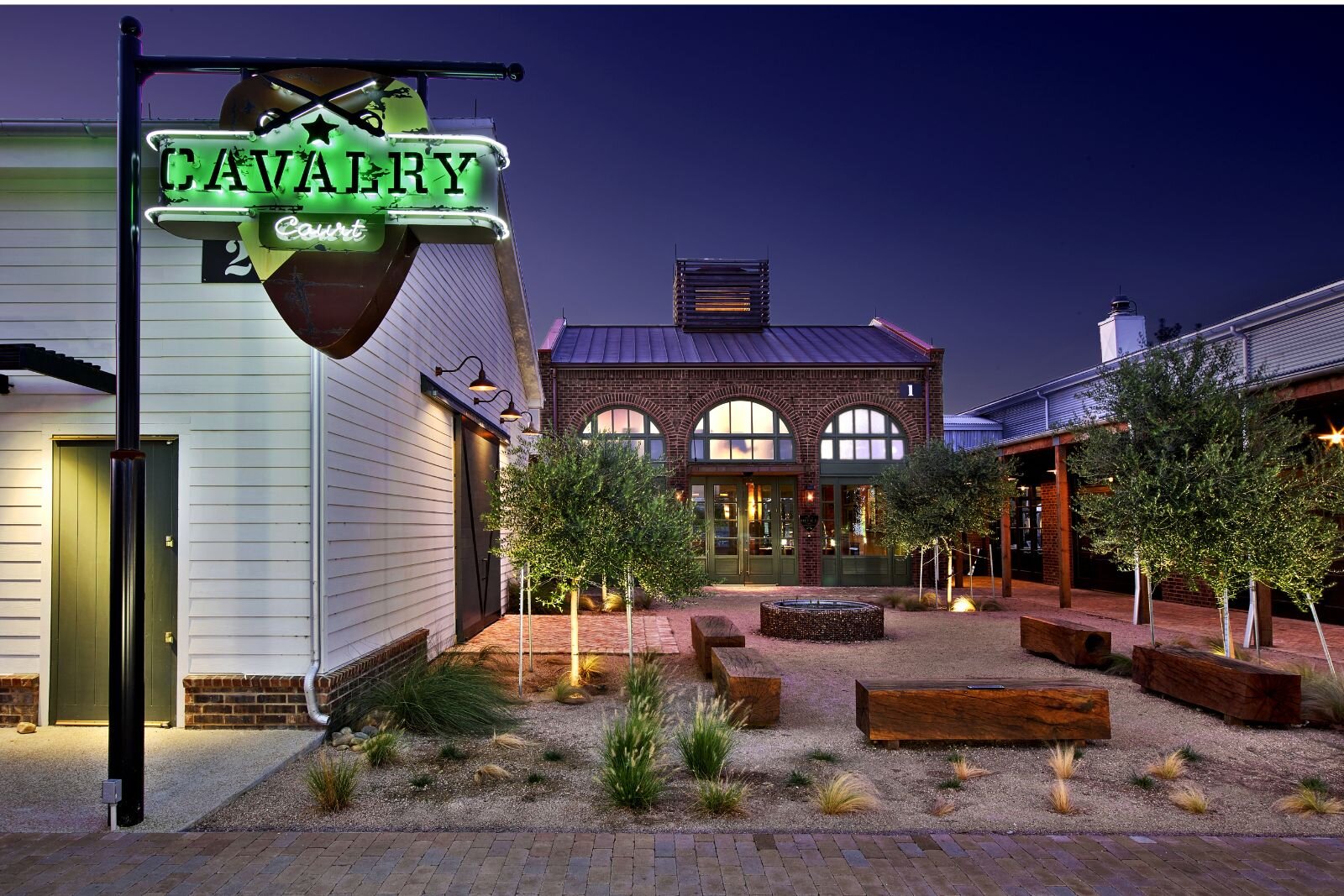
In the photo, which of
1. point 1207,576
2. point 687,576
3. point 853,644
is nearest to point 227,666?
point 687,576

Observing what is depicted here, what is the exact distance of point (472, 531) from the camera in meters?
11.5

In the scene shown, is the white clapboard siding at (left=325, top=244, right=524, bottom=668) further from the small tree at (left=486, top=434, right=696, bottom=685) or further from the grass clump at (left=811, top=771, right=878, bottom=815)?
the grass clump at (left=811, top=771, right=878, bottom=815)

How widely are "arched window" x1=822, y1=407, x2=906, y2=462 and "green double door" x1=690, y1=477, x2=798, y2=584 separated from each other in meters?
1.37

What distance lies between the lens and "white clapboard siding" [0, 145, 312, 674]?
247 inches

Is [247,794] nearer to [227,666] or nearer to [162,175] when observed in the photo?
[227,666]

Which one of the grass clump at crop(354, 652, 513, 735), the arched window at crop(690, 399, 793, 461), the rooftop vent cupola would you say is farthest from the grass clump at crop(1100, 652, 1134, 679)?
A: the rooftop vent cupola

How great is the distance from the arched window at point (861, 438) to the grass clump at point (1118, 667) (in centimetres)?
1105

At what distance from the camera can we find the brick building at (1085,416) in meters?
11.1

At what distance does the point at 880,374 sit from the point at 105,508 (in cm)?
1718

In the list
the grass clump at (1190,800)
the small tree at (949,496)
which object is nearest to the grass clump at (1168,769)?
the grass clump at (1190,800)

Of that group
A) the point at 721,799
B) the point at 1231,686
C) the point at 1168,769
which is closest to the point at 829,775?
the point at 721,799

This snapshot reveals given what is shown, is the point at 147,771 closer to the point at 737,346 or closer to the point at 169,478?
the point at 169,478

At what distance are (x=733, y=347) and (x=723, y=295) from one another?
7.50 feet

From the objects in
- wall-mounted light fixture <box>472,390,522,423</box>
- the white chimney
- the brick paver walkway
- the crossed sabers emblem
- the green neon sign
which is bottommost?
the brick paver walkway
